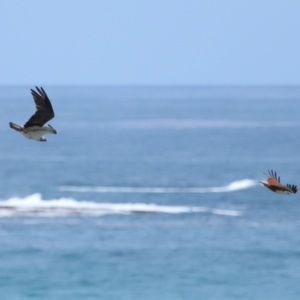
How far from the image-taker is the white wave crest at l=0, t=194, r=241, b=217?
76438 mm

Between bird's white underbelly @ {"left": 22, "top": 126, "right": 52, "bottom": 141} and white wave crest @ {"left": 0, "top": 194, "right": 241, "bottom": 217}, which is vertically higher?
white wave crest @ {"left": 0, "top": 194, "right": 241, "bottom": 217}

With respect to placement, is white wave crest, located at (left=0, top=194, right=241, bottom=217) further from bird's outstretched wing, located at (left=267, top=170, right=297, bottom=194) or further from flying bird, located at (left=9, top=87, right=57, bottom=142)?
bird's outstretched wing, located at (left=267, top=170, right=297, bottom=194)

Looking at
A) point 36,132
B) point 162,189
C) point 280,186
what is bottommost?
point 280,186

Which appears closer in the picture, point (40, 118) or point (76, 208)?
point (40, 118)

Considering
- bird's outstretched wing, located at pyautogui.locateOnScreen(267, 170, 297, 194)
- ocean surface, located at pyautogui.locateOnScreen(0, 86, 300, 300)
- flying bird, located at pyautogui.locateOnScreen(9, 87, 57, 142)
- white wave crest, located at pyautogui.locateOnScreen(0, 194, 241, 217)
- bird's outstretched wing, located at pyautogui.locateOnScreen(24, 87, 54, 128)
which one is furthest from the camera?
white wave crest, located at pyautogui.locateOnScreen(0, 194, 241, 217)

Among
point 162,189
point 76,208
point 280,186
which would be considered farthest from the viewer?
point 162,189

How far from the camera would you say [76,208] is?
3113 inches

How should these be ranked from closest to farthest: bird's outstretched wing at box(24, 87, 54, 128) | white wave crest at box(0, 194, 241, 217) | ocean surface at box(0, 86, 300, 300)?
bird's outstretched wing at box(24, 87, 54, 128) → ocean surface at box(0, 86, 300, 300) → white wave crest at box(0, 194, 241, 217)

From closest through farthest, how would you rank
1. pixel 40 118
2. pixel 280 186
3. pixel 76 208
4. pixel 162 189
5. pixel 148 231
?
1. pixel 280 186
2. pixel 40 118
3. pixel 148 231
4. pixel 76 208
5. pixel 162 189

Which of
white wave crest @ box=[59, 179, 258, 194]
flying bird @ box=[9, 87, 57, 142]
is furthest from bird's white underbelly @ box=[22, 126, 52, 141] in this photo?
white wave crest @ box=[59, 179, 258, 194]

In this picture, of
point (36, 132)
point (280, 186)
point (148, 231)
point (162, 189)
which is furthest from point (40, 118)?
point (162, 189)

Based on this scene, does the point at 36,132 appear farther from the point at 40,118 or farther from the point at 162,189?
the point at 162,189

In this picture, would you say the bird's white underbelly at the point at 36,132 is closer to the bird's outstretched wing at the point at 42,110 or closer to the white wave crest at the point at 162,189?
the bird's outstretched wing at the point at 42,110

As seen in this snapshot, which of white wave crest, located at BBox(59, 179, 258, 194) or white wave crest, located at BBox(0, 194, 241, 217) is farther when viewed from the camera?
white wave crest, located at BBox(59, 179, 258, 194)
